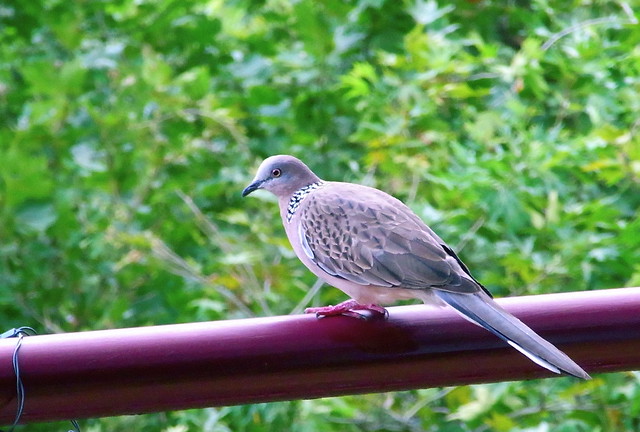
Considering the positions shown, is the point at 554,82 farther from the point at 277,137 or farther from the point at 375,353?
the point at 375,353

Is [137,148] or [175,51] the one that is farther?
[175,51]

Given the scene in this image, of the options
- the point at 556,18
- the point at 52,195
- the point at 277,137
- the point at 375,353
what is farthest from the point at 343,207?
the point at 556,18

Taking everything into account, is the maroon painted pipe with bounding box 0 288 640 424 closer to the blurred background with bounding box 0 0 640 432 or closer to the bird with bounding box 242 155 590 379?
the bird with bounding box 242 155 590 379

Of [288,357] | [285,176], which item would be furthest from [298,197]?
[288,357]

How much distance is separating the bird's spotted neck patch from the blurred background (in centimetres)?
51

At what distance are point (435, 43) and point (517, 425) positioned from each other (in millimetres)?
1289

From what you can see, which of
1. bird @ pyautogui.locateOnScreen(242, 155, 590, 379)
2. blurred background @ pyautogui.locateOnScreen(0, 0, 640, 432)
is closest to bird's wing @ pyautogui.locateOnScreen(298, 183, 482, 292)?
bird @ pyautogui.locateOnScreen(242, 155, 590, 379)

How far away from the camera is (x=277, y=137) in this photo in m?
3.63

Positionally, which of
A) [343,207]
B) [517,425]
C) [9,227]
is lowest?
[517,425]

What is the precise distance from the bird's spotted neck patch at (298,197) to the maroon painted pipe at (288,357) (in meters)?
0.88

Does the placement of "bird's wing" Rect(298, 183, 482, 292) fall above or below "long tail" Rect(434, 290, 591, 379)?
below

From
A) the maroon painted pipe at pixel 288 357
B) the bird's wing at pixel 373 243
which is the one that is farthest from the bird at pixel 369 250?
the maroon painted pipe at pixel 288 357

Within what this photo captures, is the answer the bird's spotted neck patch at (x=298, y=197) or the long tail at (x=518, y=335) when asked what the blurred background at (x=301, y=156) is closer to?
the bird's spotted neck patch at (x=298, y=197)

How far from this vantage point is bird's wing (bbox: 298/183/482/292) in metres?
1.90
